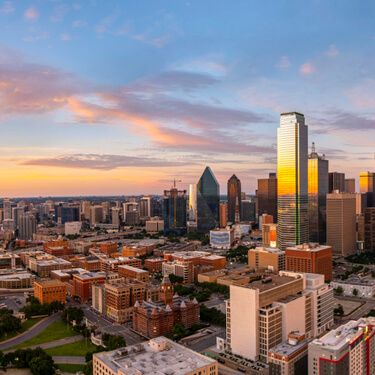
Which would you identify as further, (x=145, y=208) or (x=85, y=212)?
(x=145, y=208)

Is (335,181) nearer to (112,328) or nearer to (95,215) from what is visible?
(95,215)

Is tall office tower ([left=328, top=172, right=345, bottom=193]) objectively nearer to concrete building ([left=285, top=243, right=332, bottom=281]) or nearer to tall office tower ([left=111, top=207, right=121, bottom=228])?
concrete building ([left=285, top=243, right=332, bottom=281])

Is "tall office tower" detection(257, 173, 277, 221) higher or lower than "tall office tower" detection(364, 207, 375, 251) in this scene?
higher

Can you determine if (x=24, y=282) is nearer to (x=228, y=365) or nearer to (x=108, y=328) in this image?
(x=108, y=328)

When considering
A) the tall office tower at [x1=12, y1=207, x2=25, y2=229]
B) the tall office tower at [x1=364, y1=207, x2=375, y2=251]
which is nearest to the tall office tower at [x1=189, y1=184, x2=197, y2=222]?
the tall office tower at [x1=12, y1=207, x2=25, y2=229]

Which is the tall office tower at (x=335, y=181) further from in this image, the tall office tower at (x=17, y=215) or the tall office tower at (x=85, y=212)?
the tall office tower at (x=85, y=212)

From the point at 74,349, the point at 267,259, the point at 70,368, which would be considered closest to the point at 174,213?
the point at 267,259

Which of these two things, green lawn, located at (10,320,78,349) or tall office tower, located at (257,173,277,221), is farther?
tall office tower, located at (257,173,277,221)
